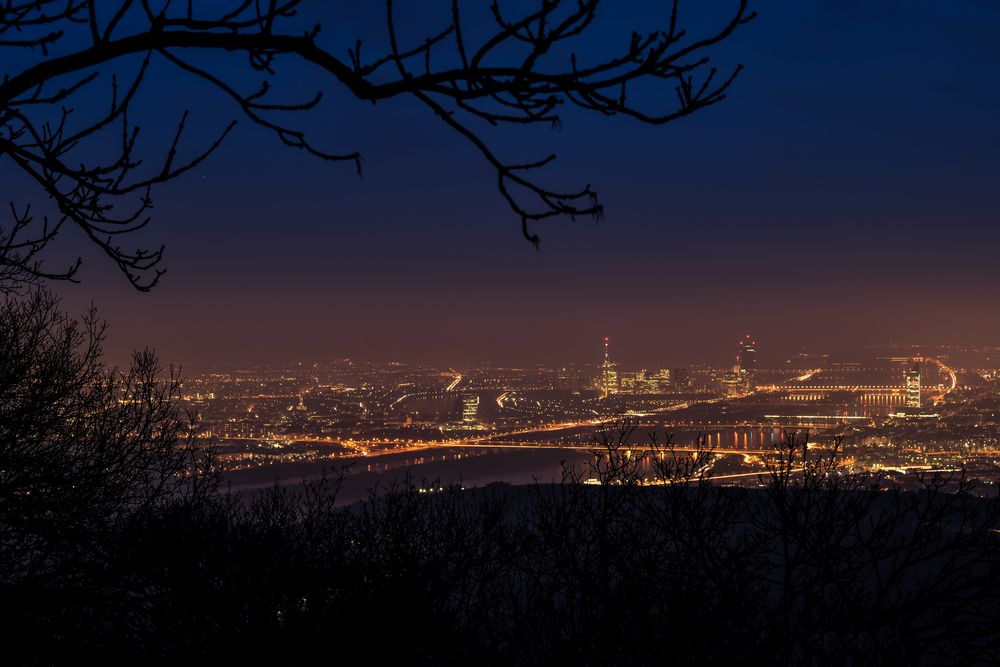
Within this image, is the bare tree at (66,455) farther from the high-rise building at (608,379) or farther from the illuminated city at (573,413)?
the high-rise building at (608,379)

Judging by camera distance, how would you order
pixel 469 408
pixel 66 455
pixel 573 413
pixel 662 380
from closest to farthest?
pixel 66 455 → pixel 573 413 → pixel 469 408 → pixel 662 380

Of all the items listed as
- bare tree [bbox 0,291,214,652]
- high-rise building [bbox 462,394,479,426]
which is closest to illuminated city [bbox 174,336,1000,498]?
high-rise building [bbox 462,394,479,426]

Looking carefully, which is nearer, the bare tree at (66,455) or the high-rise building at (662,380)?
the bare tree at (66,455)

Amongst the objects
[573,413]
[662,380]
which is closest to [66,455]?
[573,413]

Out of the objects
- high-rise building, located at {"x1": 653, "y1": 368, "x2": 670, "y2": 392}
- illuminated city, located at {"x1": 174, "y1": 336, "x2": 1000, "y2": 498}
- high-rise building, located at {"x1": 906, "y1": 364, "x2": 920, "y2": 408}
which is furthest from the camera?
high-rise building, located at {"x1": 653, "y1": 368, "x2": 670, "y2": 392}

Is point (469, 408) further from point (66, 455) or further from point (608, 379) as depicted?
point (66, 455)

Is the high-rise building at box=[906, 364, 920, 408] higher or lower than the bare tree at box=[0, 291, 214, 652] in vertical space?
lower

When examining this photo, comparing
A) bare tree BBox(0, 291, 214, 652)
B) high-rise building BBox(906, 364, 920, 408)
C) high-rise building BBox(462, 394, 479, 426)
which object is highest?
bare tree BBox(0, 291, 214, 652)

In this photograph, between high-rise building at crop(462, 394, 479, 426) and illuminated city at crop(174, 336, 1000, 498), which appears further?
high-rise building at crop(462, 394, 479, 426)

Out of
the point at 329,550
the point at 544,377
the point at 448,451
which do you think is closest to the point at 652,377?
the point at 544,377

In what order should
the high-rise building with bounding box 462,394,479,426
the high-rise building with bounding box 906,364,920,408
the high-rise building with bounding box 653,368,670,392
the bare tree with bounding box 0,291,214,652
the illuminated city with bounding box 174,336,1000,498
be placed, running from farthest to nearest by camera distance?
the high-rise building with bounding box 653,368,670,392, the high-rise building with bounding box 906,364,920,408, the high-rise building with bounding box 462,394,479,426, the illuminated city with bounding box 174,336,1000,498, the bare tree with bounding box 0,291,214,652

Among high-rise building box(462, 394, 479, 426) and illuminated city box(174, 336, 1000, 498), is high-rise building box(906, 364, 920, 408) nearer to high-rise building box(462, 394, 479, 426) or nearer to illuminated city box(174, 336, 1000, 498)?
illuminated city box(174, 336, 1000, 498)

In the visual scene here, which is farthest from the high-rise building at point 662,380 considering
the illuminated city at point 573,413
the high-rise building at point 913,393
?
the high-rise building at point 913,393
